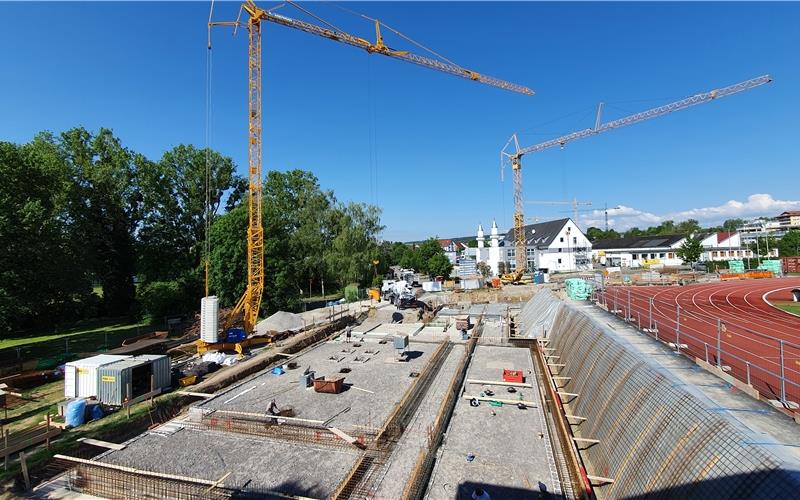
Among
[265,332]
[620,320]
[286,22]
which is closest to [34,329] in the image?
[265,332]

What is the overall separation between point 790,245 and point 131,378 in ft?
339

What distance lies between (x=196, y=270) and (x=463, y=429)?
125 feet

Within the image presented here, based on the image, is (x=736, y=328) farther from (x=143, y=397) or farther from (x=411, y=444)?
(x=143, y=397)

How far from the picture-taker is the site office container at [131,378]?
599 inches

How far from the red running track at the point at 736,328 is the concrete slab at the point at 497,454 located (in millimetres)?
5071

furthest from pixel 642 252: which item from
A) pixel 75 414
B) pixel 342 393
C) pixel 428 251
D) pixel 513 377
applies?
pixel 75 414

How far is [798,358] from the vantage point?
13.3 meters

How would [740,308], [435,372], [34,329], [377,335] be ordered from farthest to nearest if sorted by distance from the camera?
1. [34,329]
2. [377,335]
3. [740,308]
4. [435,372]

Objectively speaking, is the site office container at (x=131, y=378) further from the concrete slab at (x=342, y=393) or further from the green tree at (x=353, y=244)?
the green tree at (x=353, y=244)

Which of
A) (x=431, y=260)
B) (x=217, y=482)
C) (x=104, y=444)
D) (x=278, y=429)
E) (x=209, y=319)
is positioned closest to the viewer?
(x=217, y=482)

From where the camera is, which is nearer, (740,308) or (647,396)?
(647,396)

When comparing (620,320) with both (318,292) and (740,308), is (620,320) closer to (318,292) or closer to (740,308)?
(740,308)

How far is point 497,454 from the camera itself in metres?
10.7

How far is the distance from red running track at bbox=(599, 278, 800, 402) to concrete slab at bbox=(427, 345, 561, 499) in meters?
5.07
